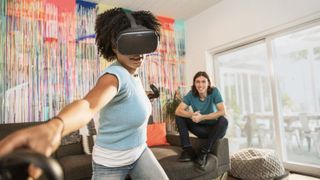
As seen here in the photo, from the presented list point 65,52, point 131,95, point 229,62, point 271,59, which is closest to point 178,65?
point 229,62

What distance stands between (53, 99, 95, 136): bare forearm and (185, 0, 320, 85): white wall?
8.46 ft

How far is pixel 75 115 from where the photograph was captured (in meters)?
0.46

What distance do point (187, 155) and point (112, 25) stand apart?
160 centimetres

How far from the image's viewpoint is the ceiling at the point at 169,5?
3203 millimetres

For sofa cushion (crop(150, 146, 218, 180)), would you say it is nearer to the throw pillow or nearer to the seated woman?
the seated woman

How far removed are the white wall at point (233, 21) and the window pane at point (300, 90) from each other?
25 centimetres

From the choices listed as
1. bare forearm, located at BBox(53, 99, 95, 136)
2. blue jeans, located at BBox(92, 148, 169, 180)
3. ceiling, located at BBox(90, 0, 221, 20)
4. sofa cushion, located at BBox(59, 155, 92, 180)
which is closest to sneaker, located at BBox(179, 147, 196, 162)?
sofa cushion, located at BBox(59, 155, 92, 180)

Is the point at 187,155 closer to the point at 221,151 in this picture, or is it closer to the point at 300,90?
the point at 221,151

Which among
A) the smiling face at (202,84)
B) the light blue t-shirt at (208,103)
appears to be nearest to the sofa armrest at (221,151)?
the light blue t-shirt at (208,103)

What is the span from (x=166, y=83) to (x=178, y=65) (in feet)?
1.28

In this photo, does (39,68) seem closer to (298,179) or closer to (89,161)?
(89,161)

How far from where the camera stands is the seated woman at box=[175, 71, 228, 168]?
86.7 inches

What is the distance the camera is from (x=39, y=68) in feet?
8.83

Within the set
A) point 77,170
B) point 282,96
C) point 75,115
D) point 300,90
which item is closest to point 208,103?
point 282,96
